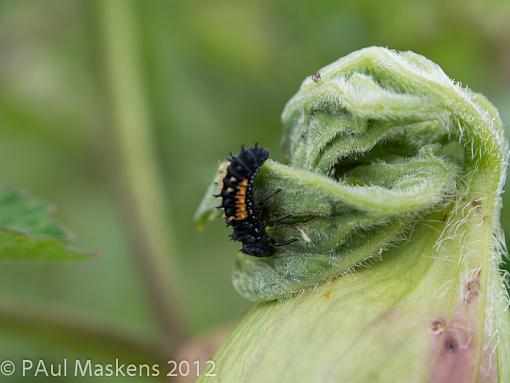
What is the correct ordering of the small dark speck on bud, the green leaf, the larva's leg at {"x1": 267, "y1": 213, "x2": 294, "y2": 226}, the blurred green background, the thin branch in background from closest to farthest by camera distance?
the small dark speck on bud < the larva's leg at {"x1": 267, "y1": 213, "x2": 294, "y2": 226} < the green leaf < the thin branch in background < the blurred green background

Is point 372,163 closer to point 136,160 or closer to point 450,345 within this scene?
point 450,345

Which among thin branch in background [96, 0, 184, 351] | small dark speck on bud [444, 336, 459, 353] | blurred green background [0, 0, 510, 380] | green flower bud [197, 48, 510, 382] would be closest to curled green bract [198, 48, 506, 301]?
green flower bud [197, 48, 510, 382]

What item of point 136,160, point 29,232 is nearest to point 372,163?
point 29,232

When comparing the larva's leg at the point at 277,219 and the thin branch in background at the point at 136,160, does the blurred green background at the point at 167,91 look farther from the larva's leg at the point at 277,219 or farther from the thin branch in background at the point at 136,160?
the larva's leg at the point at 277,219

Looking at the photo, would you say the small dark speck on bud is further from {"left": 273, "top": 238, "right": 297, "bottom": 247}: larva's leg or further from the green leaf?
the green leaf

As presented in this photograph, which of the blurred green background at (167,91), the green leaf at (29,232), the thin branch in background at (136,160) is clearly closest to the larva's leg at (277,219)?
the green leaf at (29,232)

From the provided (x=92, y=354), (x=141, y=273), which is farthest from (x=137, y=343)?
(x=141, y=273)
